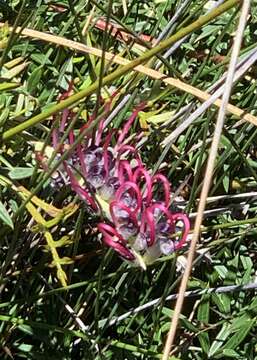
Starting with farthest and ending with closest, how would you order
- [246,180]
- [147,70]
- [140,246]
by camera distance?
[246,180]
[147,70]
[140,246]

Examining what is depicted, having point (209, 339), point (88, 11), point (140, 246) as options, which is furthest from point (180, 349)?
point (88, 11)

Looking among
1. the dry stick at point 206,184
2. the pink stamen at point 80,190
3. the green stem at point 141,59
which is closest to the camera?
the dry stick at point 206,184

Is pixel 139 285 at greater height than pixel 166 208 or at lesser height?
lesser

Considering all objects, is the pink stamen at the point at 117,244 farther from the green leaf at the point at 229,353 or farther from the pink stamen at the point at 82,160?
the green leaf at the point at 229,353

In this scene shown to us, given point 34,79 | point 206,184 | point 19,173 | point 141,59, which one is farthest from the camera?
point 34,79

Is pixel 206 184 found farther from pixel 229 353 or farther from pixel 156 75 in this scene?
pixel 229 353

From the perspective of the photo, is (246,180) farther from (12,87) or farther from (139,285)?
(12,87)

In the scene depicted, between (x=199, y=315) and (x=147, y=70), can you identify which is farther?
(x=199, y=315)

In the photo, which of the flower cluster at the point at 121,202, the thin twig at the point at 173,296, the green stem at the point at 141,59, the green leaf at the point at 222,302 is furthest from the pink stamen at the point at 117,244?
the green leaf at the point at 222,302

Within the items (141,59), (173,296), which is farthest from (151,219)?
(173,296)
